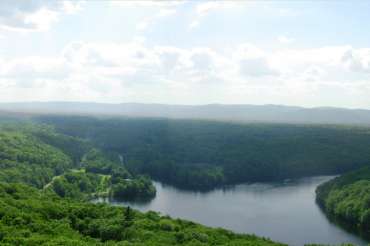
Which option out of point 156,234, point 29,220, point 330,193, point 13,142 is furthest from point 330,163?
point 29,220

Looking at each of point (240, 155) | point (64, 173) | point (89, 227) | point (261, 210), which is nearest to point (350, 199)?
point (261, 210)

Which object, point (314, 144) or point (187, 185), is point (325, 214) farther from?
point (314, 144)

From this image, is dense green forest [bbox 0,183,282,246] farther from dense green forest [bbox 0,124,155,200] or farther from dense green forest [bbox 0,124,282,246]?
dense green forest [bbox 0,124,155,200]

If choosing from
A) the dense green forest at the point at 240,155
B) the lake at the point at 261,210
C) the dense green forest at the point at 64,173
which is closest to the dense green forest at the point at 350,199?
the lake at the point at 261,210

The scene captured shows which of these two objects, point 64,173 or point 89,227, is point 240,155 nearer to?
→ point 64,173

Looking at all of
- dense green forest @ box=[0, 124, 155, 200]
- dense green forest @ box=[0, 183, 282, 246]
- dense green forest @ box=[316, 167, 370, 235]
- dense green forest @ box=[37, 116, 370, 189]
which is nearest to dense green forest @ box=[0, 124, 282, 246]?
dense green forest @ box=[0, 183, 282, 246]

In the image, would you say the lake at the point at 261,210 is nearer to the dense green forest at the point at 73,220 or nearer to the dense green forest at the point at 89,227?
the dense green forest at the point at 73,220
